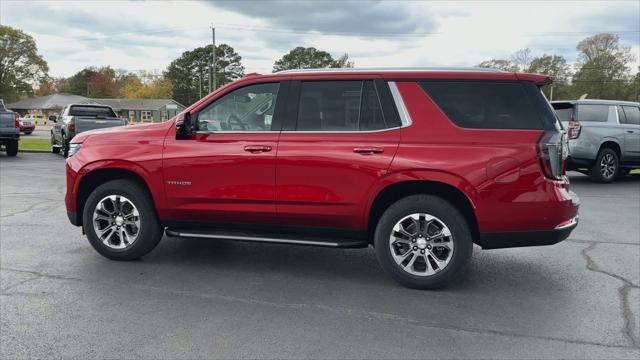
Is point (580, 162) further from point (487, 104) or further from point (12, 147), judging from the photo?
point (12, 147)

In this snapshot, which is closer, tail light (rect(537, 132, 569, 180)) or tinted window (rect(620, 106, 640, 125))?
tail light (rect(537, 132, 569, 180))

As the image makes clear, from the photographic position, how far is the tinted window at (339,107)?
4.71 m

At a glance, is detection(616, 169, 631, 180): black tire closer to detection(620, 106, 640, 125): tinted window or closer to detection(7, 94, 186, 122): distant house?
detection(620, 106, 640, 125): tinted window

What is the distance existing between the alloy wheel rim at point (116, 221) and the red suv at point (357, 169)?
12 millimetres

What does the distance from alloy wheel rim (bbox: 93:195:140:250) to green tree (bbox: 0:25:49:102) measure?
317 feet

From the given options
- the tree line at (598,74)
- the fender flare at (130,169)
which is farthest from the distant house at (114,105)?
the fender flare at (130,169)

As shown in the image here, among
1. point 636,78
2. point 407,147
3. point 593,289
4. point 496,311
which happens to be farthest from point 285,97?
point 636,78

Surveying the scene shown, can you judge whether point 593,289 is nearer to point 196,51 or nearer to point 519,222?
point 519,222

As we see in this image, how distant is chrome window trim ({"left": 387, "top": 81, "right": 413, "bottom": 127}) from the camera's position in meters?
4.60

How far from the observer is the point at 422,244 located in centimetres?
455

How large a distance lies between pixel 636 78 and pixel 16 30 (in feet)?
328

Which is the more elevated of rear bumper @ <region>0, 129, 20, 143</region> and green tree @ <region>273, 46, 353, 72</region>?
green tree @ <region>273, 46, 353, 72</region>

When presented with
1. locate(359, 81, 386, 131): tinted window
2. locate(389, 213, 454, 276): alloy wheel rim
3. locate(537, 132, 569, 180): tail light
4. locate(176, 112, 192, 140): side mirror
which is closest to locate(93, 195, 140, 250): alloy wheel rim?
locate(176, 112, 192, 140): side mirror

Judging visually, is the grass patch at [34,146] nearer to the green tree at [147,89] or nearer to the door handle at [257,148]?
the door handle at [257,148]
